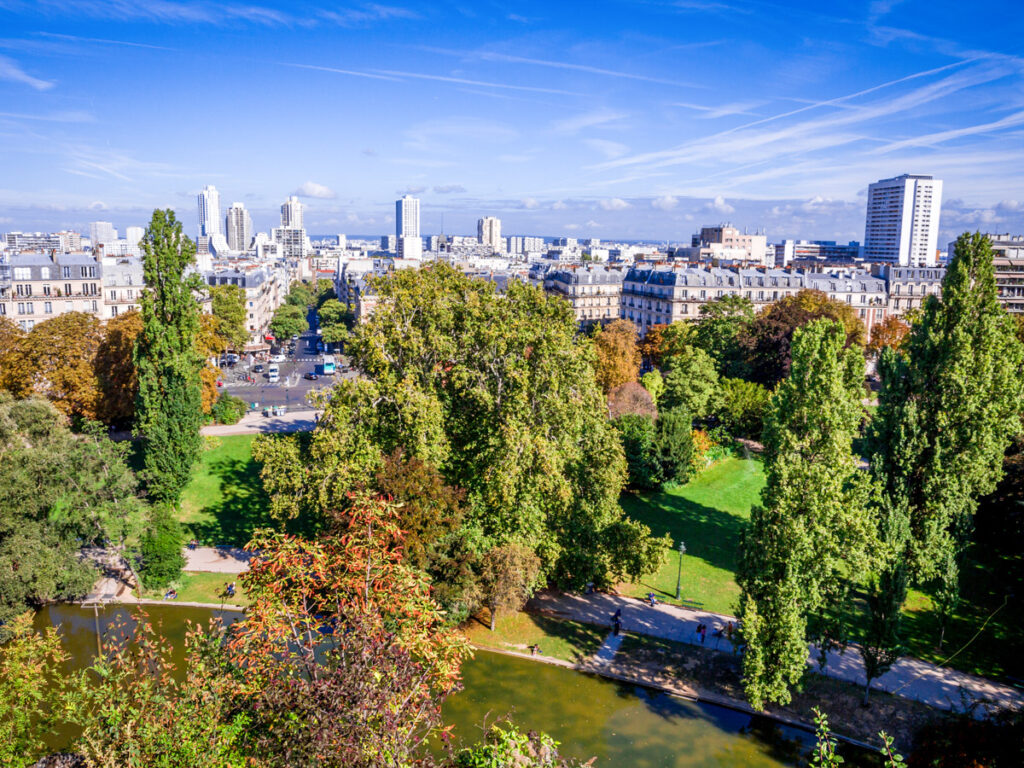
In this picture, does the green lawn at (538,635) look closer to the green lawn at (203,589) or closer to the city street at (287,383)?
the green lawn at (203,589)

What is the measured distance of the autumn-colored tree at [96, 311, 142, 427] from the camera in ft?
144

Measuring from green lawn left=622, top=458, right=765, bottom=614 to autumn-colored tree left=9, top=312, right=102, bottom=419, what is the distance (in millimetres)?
33914

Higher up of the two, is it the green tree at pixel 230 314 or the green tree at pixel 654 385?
the green tree at pixel 230 314

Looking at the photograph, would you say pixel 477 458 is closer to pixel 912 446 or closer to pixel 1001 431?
pixel 912 446

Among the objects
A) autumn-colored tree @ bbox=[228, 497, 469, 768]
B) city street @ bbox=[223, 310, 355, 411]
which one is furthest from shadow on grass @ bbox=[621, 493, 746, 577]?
autumn-colored tree @ bbox=[228, 497, 469, 768]

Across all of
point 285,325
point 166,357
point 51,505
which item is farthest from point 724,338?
point 285,325

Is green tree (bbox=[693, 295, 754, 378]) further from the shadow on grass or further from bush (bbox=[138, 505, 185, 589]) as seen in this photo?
bush (bbox=[138, 505, 185, 589])

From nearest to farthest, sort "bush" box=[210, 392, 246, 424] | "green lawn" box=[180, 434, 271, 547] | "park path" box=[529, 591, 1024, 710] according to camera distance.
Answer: "park path" box=[529, 591, 1024, 710] < "green lawn" box=[180, 434, 271, 547] < "bush" box=[210, 392, 246, 424]

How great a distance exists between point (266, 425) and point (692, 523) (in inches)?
1152

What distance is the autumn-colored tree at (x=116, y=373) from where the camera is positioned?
43.9 metres

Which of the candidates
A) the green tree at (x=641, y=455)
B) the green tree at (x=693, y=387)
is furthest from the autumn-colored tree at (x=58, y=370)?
the green tree at (x=693, y=387)

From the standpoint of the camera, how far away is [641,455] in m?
42.5

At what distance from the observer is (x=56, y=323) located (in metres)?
44.9

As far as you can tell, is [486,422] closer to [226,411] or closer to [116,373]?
[226,411]
